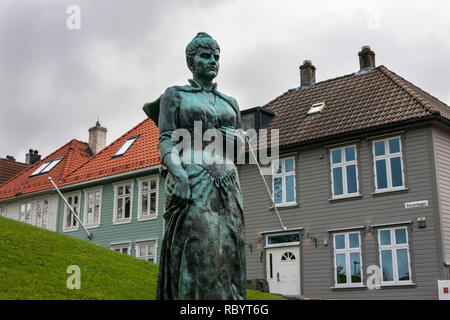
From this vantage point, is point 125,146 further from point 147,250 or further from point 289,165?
point 289,165

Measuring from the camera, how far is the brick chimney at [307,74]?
102 feet

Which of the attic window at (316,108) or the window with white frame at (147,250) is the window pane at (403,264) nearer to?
the attic window at (316,108)

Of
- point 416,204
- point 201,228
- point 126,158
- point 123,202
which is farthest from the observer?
point 126,158

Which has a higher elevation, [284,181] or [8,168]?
[8,168]

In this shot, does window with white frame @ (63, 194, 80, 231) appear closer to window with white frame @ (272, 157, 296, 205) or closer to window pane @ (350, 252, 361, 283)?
window with white frame @ (272, 157, 296, 205)

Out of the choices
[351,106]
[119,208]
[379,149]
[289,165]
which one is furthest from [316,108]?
[119,208]

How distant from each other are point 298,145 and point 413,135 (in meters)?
4.78

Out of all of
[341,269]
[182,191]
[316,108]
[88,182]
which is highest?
[316,108]

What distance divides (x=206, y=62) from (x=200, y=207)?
136 cm

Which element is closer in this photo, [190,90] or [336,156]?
[190,90]

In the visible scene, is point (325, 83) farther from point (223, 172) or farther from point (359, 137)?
point (223, 172)

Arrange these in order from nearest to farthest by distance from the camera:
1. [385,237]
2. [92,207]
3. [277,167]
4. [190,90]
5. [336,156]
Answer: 1. [190,90]
2. [385,237]
3. [336,156]
4. [277,167]
5. [92,207]

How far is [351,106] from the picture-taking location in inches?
1022

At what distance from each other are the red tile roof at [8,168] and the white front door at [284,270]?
26.0 metres
